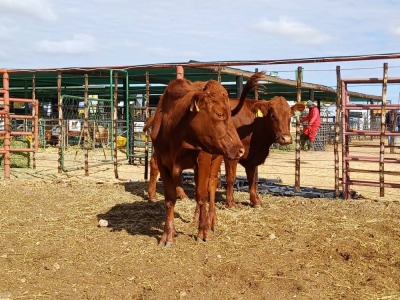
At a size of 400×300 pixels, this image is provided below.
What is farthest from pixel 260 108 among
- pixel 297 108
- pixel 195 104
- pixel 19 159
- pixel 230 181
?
pixel 19 159

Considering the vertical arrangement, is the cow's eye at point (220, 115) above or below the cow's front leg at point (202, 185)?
above

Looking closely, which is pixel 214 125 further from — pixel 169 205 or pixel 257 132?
pixel 257 132

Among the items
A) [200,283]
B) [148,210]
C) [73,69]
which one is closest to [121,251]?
[200,283]

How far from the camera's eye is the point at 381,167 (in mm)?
7645

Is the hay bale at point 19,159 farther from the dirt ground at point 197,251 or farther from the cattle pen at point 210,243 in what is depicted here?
the dirt ground at point 197,251

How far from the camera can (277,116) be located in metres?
7.35

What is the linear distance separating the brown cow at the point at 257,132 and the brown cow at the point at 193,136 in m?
2.05

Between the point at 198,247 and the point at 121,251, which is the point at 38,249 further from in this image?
the point at 198,247

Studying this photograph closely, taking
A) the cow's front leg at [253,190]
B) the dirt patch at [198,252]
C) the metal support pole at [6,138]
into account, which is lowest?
the dirt patch at [198,252]

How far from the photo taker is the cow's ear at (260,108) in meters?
7.48

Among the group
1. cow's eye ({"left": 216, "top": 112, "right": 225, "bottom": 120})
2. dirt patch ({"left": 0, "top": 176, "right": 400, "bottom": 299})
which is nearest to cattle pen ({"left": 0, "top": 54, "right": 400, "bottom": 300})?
dirt patch ({"left": 0, "top": 176, "right": 400, "bottom": 299})

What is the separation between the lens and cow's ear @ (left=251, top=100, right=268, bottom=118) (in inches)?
295

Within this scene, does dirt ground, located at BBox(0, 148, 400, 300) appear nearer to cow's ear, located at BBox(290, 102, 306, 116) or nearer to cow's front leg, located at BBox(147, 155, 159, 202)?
cow's front leg, located at BBox(147, 155, 159, 202)

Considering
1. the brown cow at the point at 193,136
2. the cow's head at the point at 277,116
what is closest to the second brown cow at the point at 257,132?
the cow's head at the point at 277,116
